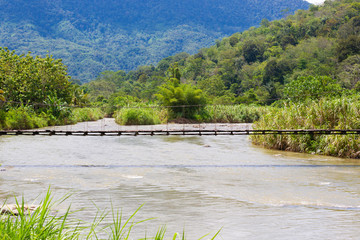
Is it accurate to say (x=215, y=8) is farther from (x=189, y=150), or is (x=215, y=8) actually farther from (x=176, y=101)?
(x=189, y=150)

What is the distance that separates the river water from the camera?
5.20m

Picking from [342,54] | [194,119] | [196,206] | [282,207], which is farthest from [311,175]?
[342,54]

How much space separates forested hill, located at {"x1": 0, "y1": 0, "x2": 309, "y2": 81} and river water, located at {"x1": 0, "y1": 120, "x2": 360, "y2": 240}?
10182 centimetres

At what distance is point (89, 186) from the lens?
775 centimetres

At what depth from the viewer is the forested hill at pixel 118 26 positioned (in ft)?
403

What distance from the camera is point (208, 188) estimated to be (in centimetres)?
763

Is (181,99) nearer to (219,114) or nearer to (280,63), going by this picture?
(219,114)

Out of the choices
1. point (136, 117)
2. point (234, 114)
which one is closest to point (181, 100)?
point (234, 114)

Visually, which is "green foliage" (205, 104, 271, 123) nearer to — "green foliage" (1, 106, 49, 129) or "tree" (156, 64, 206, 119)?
"tree" (156, 64, 206, 119)

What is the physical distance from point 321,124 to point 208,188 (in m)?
5.44

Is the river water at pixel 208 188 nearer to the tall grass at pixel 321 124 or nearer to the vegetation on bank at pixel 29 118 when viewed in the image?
the tall grass at pixel 321 124

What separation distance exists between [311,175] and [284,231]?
4.32m

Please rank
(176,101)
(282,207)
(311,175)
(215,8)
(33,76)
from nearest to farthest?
1. (282,207)
2. (311,175)
3. (33,76)
4. (176,101)
5. (215,8)

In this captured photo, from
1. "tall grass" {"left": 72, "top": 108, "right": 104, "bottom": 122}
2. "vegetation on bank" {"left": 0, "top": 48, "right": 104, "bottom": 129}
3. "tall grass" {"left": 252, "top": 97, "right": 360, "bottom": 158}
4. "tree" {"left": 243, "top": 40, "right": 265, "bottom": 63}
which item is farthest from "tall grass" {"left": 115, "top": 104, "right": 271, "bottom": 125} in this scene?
"tree" {"left": 243, "top": 40, "right": 265, "bottom": 63}
